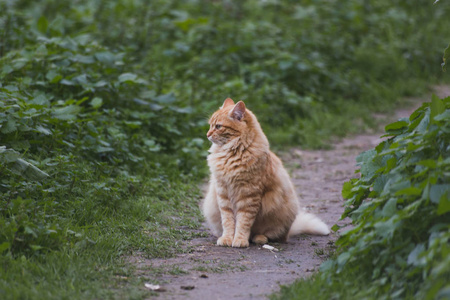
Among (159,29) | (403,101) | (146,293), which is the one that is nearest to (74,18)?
(159,29)

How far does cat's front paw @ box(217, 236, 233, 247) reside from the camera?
195 inches

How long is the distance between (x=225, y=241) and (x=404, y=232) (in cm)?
187

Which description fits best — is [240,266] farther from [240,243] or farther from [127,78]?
[127,78]

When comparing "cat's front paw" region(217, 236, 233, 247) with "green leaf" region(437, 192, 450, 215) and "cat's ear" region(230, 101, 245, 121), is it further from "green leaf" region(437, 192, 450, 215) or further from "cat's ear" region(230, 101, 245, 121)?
"green leaf" region(437, 192, 450, 215)

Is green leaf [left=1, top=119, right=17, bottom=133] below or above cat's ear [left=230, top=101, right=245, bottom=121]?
below

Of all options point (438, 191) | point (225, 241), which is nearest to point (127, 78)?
point (225, 241)

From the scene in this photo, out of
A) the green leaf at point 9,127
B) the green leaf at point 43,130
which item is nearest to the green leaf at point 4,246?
the green leaf at point 9,127

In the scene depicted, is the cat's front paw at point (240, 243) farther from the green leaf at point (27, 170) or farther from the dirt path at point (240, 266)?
the green leaf at point (27, 170)

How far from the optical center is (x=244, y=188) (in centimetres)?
504

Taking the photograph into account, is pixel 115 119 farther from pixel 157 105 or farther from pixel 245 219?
pixel 245 219

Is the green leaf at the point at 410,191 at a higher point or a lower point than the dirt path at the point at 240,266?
higher

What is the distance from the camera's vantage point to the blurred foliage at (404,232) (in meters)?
3.22

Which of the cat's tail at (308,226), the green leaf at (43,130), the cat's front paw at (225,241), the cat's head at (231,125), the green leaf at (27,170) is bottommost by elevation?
the cat's front paw at (225,241)

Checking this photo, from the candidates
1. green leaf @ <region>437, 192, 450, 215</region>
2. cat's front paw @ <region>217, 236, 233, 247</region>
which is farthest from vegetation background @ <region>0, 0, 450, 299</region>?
cat's front paw @ <region>217, 236, 233, 247</region>
